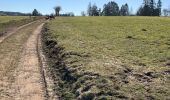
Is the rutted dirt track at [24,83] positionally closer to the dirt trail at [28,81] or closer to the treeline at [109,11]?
the dirt trail at [28,81]

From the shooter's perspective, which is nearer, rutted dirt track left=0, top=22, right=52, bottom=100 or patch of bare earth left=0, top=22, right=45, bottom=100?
rutted dirt track left=0, top=22, right=52, bottom=100

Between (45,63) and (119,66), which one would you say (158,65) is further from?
(45,63)

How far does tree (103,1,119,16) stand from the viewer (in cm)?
18050

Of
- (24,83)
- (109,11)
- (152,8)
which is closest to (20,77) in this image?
(24,83)

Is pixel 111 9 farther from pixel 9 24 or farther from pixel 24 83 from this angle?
pixel 24 83

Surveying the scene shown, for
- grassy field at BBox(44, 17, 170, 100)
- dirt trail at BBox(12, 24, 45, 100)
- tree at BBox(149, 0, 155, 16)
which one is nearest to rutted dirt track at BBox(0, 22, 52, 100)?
dirt trail at BBox(12, 24, 45, 100)

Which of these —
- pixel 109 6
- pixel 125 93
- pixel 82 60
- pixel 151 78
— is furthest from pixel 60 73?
pixel 109 6

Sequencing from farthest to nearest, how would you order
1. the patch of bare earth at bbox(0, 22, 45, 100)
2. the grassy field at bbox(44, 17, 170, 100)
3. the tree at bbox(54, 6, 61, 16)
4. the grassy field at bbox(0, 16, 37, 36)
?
the tree at bbox(54, 6, 61, 16) → the grassy field at bbox(0, 16, 37, 36) → the patch of bare earth at bbox(0, 22, 45, 100) → the grassy field at bbox(44, 17, 170, 100)

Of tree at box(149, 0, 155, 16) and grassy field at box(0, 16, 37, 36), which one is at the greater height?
tree at box(149, 0, 155, 16)

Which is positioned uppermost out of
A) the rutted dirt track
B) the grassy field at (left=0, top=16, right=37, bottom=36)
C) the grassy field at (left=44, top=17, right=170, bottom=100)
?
the grassy field at (left=44, top=17, right=170, bottom=100)

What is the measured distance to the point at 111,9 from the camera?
186 m

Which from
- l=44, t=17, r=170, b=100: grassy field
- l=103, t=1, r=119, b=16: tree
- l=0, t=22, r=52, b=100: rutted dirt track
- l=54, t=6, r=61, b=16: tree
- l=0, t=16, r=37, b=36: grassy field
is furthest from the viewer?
l=103, t=1, r=119, b=16: tree

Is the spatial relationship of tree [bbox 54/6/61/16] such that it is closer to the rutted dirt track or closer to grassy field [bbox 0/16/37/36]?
grassy field [bbox 0/16/37/36]

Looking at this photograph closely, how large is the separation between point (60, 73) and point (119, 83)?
3237 mm
